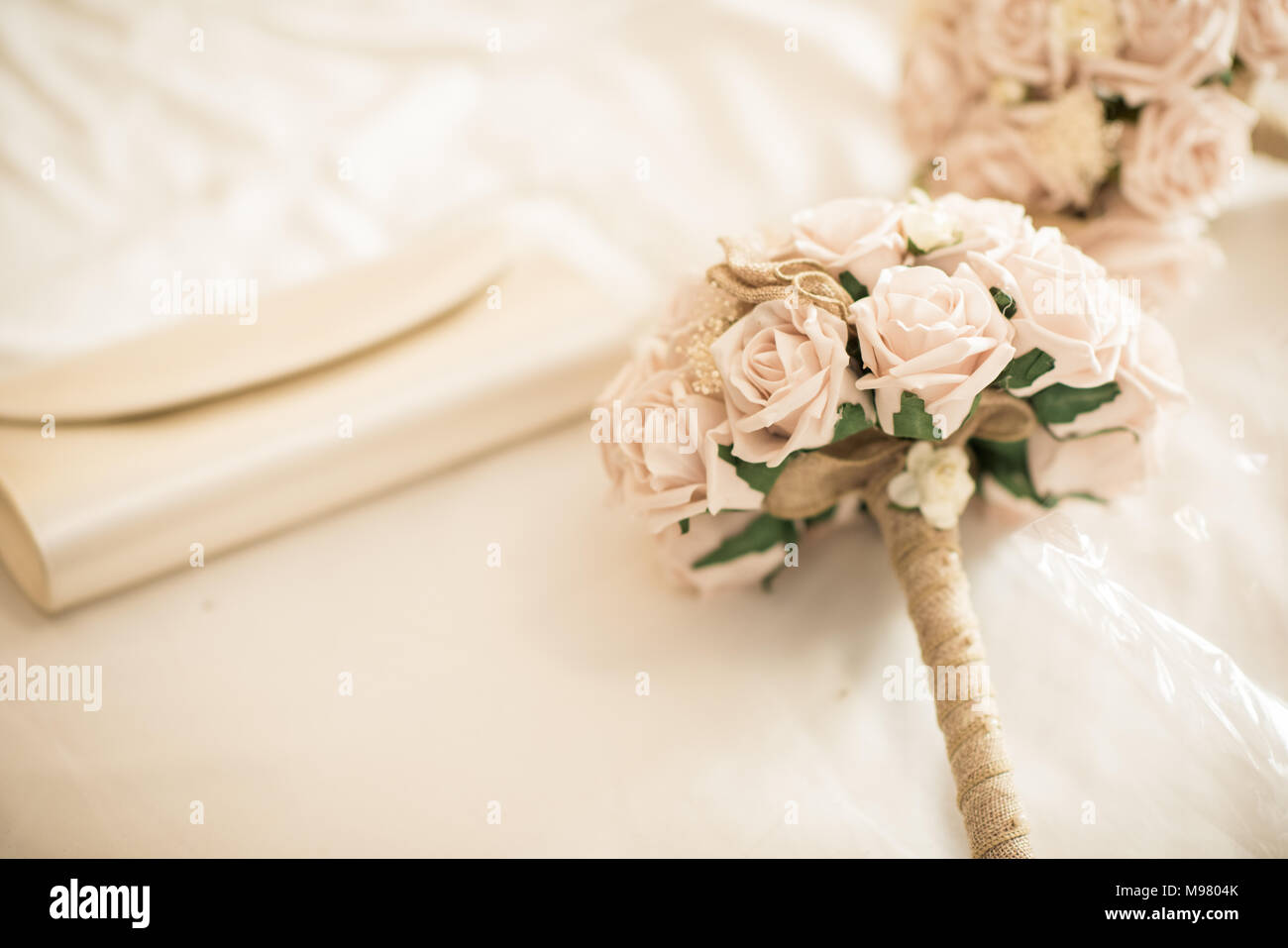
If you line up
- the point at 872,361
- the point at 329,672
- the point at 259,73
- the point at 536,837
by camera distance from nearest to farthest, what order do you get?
the point at 872,361 < the point at 536,837 < the point at 329,672 < the point at 259,73

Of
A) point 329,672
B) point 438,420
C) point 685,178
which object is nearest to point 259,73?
point 685,178

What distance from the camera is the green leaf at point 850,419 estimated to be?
0.70 metres

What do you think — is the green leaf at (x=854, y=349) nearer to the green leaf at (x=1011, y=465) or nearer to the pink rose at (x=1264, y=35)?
the green leaf at (x=1011, y=465)

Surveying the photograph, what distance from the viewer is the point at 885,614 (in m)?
0.94

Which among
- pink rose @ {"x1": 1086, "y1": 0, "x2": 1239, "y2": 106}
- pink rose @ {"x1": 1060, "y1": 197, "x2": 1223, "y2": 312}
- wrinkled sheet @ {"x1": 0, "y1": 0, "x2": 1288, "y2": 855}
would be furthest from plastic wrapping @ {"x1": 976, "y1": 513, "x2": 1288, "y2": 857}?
pink rose @ {"x1": 1086, "y1": 0, "x2": 1239, "y2": 106}

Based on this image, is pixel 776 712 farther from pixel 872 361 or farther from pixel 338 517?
pixel 338 517

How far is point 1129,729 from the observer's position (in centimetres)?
79

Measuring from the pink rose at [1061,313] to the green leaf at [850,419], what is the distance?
0.39 feet

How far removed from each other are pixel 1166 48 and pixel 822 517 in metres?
0.59

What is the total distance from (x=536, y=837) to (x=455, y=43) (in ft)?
4.24

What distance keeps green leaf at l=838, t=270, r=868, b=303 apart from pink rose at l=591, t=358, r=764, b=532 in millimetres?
138

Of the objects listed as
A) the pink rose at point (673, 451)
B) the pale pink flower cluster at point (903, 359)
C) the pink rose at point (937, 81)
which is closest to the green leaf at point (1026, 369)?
the pale pink flower cluster at point (903, 359)

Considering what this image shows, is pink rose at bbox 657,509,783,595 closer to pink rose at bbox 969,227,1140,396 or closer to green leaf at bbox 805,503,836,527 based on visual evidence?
green leaf at bbox 805,503,836,527

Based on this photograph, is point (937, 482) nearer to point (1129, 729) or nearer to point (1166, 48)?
point (1129, 729)
